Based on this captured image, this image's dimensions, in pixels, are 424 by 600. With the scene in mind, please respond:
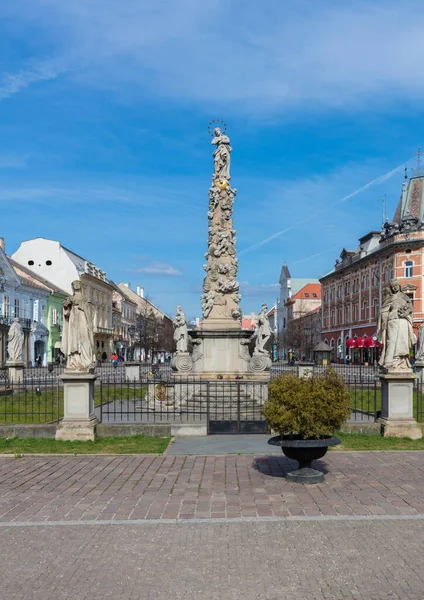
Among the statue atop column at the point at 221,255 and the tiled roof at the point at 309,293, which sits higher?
the tiled roof at the point at 309,293

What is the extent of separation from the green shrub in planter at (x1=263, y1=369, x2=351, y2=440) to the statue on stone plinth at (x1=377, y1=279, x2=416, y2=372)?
4.73 metres

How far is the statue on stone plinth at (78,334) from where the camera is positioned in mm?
13500

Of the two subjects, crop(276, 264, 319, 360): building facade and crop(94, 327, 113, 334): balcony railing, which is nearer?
crop(94, 327, 113, 334): balcony railing

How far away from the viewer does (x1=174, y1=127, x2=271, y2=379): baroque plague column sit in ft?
70.5

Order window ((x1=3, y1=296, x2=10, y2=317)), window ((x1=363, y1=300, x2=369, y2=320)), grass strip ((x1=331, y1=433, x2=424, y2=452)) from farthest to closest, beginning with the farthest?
window ((x1=363, y1=300, x2=369, y2=320))
window ((x1=3, y1=296, x2=10, y2=317))
grass strip ((x1=331, y1=433, x2=424, y2=452))

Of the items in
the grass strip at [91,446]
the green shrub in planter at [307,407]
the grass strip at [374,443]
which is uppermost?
the green shrub in planter at [307,407]

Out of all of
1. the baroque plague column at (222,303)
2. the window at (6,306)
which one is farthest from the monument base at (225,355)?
the window at (6,306)

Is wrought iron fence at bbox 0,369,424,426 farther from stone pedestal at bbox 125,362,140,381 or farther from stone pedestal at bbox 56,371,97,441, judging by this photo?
stone pedestal at bbox 125,362,140,381

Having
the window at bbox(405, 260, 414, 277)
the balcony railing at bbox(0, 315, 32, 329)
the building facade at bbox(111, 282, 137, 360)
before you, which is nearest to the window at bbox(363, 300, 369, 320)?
the window at bbox(405, 260, 414, 277)

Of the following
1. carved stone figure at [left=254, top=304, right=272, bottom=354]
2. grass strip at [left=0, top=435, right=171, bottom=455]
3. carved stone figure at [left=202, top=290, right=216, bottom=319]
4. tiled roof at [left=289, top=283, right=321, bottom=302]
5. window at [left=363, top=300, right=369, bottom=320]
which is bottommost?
grass strip at [left=0, top=435, right=171, bottom=455]

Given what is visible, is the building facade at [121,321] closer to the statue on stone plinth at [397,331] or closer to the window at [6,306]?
the window at [6,306]

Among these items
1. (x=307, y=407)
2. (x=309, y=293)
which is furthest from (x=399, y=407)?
(x=309, y=293)

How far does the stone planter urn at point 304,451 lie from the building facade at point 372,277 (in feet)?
162

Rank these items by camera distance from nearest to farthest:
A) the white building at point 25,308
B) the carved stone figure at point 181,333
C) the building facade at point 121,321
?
the carved stone figure at point 181,333
the white building at point 25,308
the building facade at point 121,321
